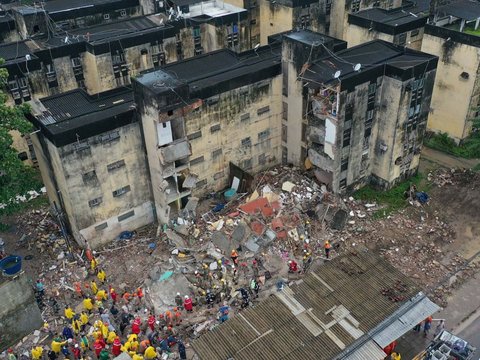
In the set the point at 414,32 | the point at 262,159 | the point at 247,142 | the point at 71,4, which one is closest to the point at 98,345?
the point at 247,142

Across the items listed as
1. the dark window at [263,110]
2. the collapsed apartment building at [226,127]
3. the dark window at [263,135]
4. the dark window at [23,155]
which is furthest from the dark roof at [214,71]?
the dark window at [23,155]

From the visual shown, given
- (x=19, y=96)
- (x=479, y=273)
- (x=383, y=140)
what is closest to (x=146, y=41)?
(x=19, y=96)

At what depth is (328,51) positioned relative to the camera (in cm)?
3838

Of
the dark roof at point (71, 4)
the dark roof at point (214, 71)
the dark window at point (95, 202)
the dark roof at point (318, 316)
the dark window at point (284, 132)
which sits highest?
the dark roof at point (71, 4)

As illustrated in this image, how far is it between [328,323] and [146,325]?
11.3 m

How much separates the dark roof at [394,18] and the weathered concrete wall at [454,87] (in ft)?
7.64

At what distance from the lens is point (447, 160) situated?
46.9 metres

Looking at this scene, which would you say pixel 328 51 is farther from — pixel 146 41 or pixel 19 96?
pixel 19 96

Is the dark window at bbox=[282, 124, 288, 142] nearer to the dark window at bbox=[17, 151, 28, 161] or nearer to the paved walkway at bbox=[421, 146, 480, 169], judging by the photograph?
the paved walkway at bbox=[421, 146, 480, 169]

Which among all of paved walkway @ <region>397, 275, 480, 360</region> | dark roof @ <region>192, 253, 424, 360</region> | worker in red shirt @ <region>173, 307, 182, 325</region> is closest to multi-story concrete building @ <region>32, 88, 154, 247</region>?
worker in red shirt @ <region>173, 307, 182, 325</region>

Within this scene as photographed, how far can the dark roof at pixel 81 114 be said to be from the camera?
32844 millimetres

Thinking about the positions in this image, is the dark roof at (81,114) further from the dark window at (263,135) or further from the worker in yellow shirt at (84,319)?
the dark window at (263,135)

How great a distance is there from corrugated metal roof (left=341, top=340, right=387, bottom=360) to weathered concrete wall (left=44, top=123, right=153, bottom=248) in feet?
65.5

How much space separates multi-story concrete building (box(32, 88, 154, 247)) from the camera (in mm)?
33569
